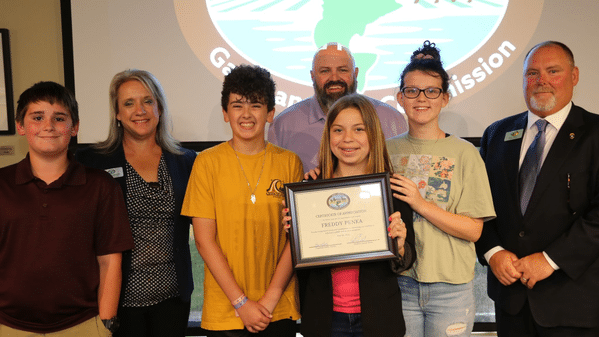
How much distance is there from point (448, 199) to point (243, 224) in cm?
97

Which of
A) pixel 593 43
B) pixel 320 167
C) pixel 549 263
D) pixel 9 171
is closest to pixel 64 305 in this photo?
pixel 9 171

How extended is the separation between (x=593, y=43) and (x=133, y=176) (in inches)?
142

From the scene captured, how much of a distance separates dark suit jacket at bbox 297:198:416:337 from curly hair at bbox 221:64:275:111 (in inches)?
33.8

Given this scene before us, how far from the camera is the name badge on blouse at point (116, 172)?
7.86 feet

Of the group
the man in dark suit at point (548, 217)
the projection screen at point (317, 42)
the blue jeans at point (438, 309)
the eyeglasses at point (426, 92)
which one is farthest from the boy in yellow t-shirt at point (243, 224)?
the projection screen at point (317, 42)

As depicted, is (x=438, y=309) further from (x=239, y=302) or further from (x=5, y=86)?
(x=5, y=86)

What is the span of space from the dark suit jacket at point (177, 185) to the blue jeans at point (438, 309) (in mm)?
1140

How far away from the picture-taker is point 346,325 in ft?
6.52

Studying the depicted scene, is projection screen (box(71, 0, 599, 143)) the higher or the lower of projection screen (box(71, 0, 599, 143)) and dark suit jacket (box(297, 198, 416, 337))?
the higher

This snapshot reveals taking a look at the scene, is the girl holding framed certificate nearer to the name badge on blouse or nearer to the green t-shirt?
the green t-shirt

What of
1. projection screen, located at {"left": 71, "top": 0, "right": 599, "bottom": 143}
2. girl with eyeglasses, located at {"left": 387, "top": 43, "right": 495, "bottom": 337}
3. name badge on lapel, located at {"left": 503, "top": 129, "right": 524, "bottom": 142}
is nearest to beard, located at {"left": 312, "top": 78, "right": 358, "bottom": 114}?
projection screen, located at {"left": 71, "top": 0, "right": 599, "bottom": 143}

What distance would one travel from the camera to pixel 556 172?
227 cm

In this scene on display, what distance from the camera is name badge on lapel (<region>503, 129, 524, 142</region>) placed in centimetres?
247

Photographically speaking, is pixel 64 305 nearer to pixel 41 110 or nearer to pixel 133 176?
pixel 133 176
